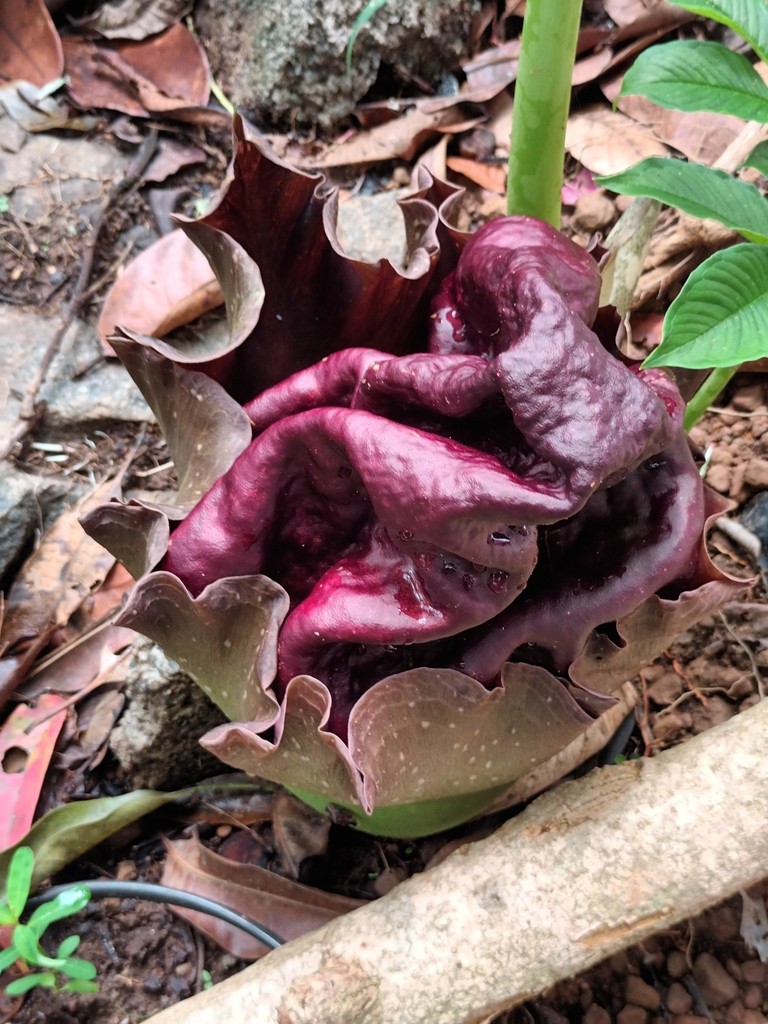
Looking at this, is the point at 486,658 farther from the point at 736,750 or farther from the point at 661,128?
the point at 661,128

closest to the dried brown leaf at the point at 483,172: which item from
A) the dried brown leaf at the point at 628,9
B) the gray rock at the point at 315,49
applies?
the gray rock at the point at 315,49

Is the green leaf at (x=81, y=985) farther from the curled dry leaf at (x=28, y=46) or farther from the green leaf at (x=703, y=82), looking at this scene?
the curled dry leaf at (x=28, y=46)

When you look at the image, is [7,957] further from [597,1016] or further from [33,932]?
[597,1016]

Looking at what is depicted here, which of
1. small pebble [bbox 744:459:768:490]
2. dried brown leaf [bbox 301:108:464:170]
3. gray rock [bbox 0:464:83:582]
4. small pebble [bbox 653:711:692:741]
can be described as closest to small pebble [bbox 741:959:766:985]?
small pebble [bbox 653:711:692:741]

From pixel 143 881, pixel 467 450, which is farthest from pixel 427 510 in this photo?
pixel 143 881

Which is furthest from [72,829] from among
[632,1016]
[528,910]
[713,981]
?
[713,981]

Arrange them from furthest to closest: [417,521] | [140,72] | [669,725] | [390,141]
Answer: [140,72], [390,141], [669,725], [417,521]

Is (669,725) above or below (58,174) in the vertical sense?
below
